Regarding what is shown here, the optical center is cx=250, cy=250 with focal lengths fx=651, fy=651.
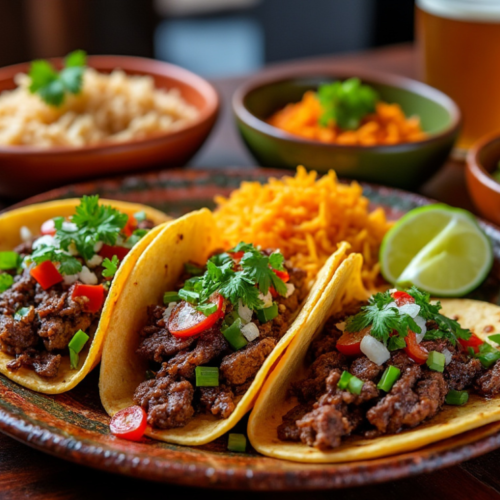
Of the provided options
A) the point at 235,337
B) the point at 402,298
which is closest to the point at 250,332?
the point at 235,337

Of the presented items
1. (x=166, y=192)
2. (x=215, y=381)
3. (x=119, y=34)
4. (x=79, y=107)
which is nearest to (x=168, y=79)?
(x=79, y=107)

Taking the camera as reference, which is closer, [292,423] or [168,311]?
[292,423]

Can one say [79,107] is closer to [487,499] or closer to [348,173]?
[348,173]

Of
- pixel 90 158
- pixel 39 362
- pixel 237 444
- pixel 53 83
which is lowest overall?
pixel 237 444

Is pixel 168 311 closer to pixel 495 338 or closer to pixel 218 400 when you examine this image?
pixel 218 400

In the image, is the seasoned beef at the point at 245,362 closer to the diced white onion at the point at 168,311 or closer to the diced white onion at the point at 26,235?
the diced white onion at the point at 168,311

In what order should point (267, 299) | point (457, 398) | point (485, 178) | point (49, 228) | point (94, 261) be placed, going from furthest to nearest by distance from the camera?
point (485, 178) → point (49, 228) → point (94, 261) → point (267, 299) → point (457, 398)
